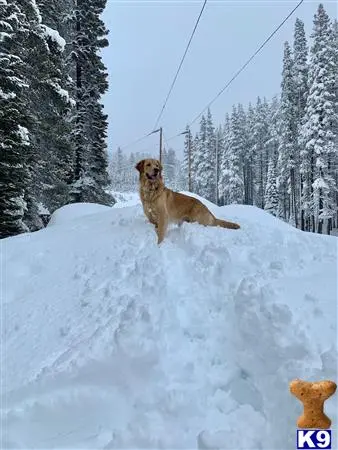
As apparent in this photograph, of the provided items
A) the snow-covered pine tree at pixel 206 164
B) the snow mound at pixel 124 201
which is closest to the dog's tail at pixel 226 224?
the snow mound at pixel 124 201

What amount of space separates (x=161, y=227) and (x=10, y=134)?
507 centimetres

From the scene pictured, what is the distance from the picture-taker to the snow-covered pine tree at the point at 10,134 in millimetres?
8773

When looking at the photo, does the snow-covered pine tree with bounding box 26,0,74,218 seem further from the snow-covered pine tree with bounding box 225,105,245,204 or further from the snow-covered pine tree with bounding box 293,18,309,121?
the snow-covered pine tree with bounding box 225,105,245,204

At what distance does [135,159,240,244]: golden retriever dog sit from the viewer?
6332mm

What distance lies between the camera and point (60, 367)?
10.5 feet

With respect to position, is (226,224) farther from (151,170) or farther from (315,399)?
(315,399)

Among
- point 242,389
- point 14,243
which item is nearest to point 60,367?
point 242,389

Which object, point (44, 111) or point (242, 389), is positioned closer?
point (242, 389)

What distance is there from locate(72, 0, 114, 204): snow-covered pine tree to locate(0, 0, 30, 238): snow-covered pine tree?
8074mm

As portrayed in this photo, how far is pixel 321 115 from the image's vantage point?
27469 millimetres

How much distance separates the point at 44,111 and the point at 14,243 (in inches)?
312

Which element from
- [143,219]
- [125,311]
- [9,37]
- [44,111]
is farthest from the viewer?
[44,111]

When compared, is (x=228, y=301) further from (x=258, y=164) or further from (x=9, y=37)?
(x=258, y=164)

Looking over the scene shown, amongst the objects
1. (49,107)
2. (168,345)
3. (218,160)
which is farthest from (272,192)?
(168,345)
